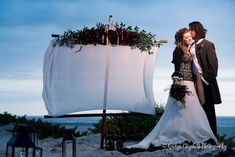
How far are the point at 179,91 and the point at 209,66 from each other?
0.89 metres

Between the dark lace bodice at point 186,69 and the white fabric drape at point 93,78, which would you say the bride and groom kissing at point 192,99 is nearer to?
the dark lace bodice at point 186,69

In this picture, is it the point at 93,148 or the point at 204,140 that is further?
the point at 93,148

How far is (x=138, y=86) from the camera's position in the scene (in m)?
11.7

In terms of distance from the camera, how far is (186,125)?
10.4m

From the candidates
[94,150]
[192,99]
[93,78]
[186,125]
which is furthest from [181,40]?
[94,150]

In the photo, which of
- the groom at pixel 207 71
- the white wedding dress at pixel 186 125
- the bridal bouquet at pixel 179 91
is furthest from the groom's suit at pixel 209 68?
the bridal bouquet at pixel 179 91

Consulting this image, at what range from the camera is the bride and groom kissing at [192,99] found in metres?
10.4

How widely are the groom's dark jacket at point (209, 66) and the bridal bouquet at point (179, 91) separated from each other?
53cm

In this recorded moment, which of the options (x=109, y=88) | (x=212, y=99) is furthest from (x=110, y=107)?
(x=212, y=99)

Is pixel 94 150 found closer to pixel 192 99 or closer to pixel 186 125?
pixel 186 125

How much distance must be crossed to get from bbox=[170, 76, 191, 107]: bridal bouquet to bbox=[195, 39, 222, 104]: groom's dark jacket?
53cm

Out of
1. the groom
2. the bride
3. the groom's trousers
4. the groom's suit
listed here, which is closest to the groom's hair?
the groom

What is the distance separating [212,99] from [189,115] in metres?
0.69

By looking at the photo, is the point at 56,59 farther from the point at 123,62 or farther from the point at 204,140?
the point at 204,140
